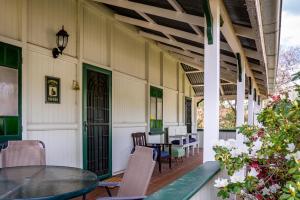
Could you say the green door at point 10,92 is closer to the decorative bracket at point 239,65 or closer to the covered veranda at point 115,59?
the covered veranda at point 115,59

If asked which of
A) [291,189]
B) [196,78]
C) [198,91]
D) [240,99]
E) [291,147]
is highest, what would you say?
[196,78]

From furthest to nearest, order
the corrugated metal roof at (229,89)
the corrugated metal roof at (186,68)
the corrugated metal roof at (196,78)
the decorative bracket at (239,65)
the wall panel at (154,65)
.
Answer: the corrugated metal roof at (229,89) → the corrugated metal roof at (196,78) → the corrugated metal roof at (186,68) → the wall panel at (154,65) → the decorative bracket at (239,65)

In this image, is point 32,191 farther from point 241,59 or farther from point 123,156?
point 123,156

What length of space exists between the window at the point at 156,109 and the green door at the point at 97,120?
2397 millimetres

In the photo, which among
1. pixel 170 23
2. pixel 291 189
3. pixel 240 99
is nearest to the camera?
pixel 291 189

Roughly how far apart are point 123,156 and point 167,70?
384 cm

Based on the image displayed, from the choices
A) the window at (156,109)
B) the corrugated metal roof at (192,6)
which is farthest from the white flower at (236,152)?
the window at (156,109)

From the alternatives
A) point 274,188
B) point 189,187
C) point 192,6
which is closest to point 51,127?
point 192,6

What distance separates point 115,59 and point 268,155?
491 cm

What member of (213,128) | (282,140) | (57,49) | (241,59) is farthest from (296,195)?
(241,59)

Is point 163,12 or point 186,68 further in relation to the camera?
point 186,68

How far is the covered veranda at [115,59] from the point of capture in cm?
325

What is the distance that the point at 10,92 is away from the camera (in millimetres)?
3777

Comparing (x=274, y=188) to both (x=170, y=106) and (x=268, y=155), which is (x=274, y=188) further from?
(x=170, y=106)
